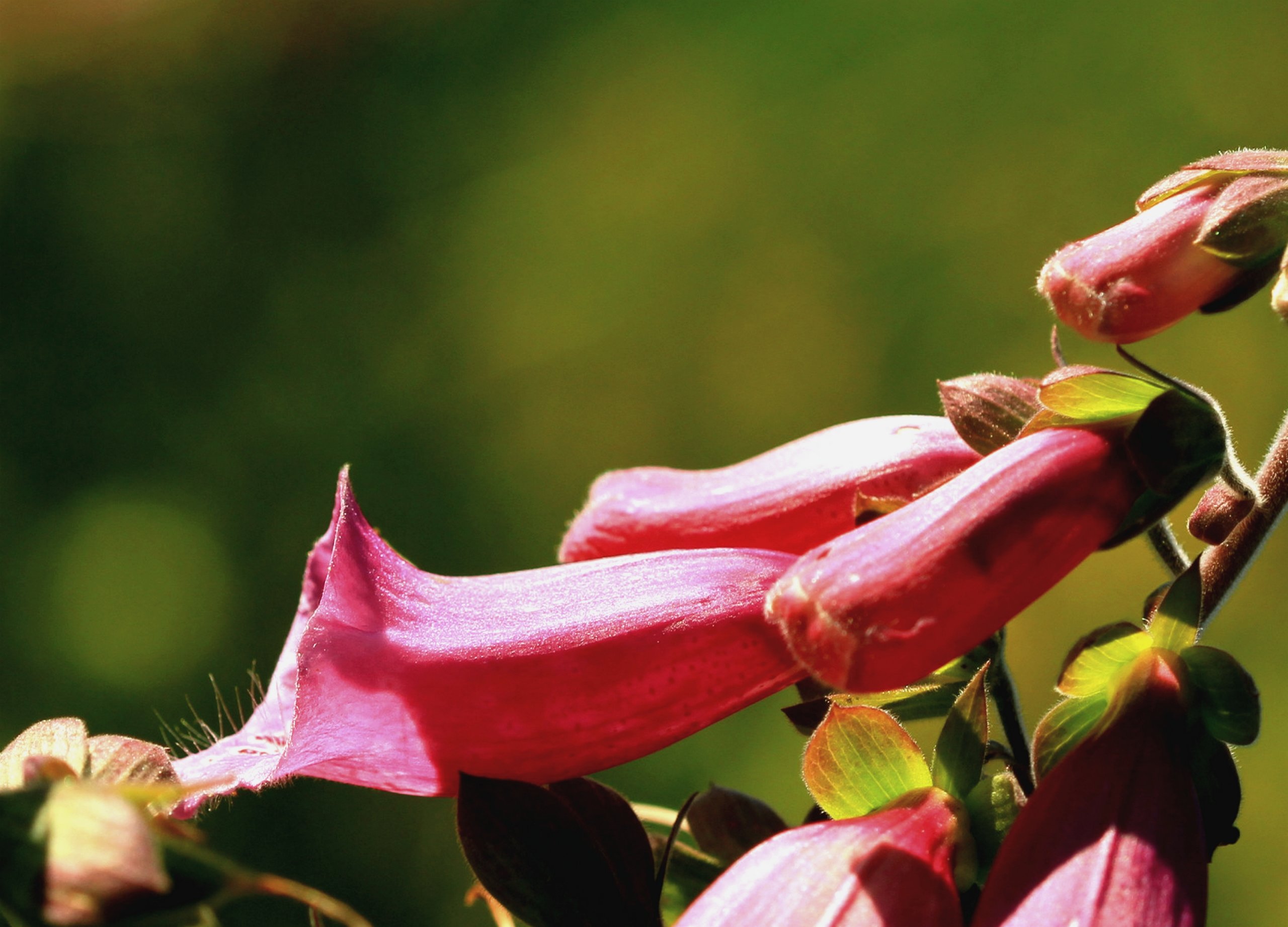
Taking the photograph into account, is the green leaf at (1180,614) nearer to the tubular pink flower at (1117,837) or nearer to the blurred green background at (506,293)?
the tubular pink flower at (1117,837)

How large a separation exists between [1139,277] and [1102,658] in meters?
0.09

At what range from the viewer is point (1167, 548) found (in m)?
0.37

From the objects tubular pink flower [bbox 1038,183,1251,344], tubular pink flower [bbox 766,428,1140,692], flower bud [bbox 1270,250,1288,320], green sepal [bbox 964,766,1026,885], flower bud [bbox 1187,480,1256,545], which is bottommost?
green sepal [bbox 964,766,1026,885]

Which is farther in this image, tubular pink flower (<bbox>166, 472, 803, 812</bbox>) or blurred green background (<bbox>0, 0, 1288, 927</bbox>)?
blurred green background (<bbox>0, 0, 1288, 927</bbox>)

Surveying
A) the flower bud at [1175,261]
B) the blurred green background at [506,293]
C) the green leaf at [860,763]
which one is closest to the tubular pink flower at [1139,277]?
the flower bud at [1175,261]

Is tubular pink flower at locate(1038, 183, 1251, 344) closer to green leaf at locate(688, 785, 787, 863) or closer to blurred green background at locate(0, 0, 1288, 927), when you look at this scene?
green leaf at locate(688, 785, 787, 863)

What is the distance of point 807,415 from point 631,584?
1600mm

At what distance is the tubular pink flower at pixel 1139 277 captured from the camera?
0.32 m

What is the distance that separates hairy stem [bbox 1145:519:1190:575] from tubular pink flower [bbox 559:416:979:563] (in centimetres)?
5

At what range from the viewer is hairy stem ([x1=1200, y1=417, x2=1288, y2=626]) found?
35 cm

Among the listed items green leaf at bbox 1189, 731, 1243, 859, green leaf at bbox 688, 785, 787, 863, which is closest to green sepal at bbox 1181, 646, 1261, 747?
green leaf at bbox 1189, 731, 1243, 859

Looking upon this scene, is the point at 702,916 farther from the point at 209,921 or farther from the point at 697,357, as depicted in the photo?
the point at 697,357

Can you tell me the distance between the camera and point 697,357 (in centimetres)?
202

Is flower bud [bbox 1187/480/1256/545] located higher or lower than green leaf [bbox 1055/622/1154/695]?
higher
